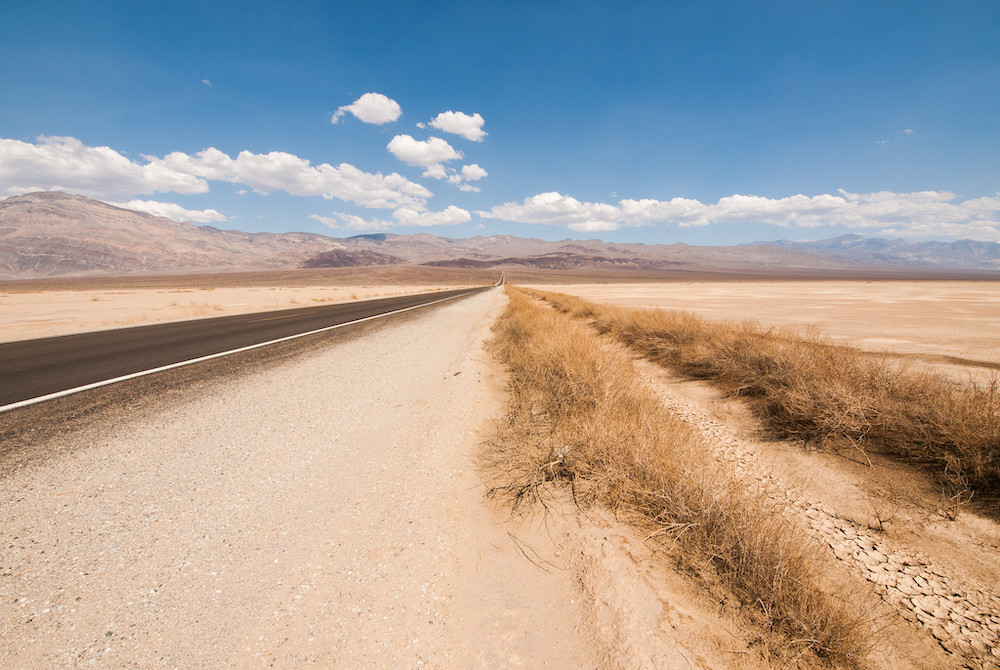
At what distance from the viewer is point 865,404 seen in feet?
13.1

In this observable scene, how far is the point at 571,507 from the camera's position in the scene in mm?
2898

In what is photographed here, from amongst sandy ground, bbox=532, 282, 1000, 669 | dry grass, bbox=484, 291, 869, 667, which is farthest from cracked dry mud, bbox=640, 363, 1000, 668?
dry grass, bbox=484, 291, 869, 667

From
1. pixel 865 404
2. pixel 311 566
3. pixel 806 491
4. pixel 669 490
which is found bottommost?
pixel 806 491

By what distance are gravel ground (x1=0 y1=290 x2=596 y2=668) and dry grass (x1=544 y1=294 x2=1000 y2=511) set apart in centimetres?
357

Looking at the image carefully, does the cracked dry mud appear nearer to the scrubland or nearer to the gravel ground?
the scrubland

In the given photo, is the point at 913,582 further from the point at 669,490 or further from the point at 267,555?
the point at 267,555

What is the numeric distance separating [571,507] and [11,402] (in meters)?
7.12

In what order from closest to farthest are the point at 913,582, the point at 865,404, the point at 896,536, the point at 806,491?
the point at 913,582 → the point at 896,536 → the point at 806,491 → the point at 865,404

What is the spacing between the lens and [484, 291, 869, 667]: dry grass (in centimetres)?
187

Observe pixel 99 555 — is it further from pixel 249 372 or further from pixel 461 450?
pixel 249 372

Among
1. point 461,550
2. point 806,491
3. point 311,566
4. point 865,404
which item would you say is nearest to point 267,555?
point 311,566

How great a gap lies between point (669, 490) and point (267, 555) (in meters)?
2.78

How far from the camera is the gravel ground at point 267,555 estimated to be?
5.92 ft

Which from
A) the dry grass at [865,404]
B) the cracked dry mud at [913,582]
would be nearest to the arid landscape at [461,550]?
the cracked dry mud at [913,582]
